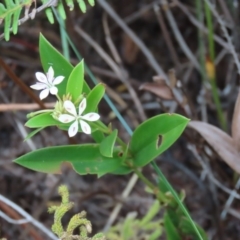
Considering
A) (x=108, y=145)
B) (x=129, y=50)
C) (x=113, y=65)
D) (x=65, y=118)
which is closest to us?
(x=65, y=118)

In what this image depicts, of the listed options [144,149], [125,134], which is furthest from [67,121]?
[125,134]

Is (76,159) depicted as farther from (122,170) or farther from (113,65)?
(113,65)

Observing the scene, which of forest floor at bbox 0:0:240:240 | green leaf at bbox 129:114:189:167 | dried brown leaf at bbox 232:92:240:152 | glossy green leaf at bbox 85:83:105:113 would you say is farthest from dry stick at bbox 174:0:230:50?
glossy green leaf at bbox 85:83:105:113

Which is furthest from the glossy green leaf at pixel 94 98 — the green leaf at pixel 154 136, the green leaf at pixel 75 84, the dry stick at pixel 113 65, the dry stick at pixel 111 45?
the dry stick at pixel 111 45

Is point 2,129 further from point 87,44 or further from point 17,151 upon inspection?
point 87,44

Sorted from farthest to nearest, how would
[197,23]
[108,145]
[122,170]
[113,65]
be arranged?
Answer: 1. [113,65]
2. [197,23]
3. [122,170]
4. [108,145]

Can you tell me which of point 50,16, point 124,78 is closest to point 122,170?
point 50,16

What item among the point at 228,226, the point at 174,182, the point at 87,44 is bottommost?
the point at 228,226
